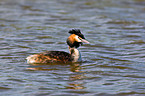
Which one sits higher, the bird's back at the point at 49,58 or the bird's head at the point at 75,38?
the bird's head at the point at 75,38

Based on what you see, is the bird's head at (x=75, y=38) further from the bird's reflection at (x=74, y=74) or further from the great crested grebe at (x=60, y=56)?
the bird's reflection at (x=74, y=74)

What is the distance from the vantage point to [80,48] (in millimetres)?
14398

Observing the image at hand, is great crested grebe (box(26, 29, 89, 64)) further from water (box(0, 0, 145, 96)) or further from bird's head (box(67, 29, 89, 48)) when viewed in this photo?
water (box(0, 0, 145, 96))

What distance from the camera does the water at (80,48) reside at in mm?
9297

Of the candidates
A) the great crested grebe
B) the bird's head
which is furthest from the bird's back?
the bird's head

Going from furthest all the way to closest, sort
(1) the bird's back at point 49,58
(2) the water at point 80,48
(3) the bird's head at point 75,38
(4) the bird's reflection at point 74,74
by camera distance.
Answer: (3) the bird's head at point 75,38 < (1) the bird's back at point 49,58 < (4) the bird's reflection at point 74,74 < (2) the water at point 80,48

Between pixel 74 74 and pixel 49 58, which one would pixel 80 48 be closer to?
pixel 49 58

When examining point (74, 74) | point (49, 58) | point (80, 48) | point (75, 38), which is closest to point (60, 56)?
point (49, 58)

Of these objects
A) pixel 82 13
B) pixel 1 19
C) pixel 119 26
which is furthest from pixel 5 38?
pixel 82 13

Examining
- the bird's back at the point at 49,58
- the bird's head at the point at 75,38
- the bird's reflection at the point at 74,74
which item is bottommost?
the bird's reflection at the point at 74,74

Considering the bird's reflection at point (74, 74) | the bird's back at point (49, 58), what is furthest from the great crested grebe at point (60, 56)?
the bird's reflection at point (74, 74)

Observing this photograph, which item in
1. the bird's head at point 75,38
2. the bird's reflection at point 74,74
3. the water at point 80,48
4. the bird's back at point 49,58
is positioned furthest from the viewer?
the bird's head at point 75,38

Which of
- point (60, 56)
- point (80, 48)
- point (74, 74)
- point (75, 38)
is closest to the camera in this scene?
point (74, 74)

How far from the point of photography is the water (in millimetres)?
9297
